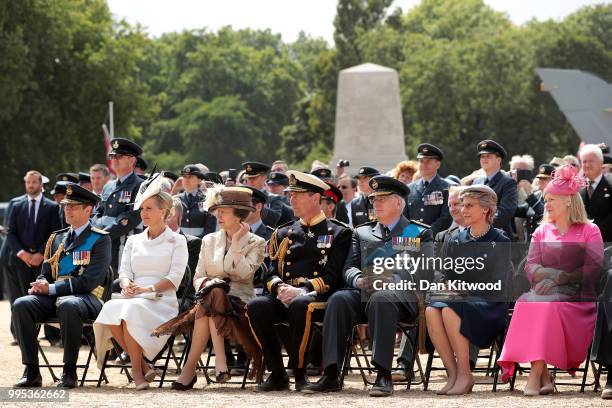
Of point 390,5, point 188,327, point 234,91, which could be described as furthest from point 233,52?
point 188,327

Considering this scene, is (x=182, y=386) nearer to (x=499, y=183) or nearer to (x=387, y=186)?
(x=387, y=186)

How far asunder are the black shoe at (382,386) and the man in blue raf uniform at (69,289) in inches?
95.8

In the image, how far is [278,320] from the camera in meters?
9.80

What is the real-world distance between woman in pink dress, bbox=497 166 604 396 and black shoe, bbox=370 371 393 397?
2.80 ft

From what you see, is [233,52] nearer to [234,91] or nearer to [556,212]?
[234,91]

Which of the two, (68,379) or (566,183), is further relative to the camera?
(68,379)

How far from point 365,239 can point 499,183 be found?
2.97 meters

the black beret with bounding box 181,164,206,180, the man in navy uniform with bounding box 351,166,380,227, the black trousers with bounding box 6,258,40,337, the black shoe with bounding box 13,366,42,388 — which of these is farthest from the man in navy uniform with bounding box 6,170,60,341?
the black shoe with bounding box 13,366,42,388

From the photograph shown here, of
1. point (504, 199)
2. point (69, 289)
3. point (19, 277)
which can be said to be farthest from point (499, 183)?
point (19, 277)

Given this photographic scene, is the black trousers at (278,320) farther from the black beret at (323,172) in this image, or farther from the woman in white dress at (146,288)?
the black beret at (323,172)

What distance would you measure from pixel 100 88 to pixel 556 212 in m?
36.6

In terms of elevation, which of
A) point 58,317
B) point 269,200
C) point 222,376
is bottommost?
point 222,376

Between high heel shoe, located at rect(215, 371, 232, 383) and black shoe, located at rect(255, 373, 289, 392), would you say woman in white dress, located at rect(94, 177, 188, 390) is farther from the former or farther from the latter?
black shoe, located at rect(255, 373, 289, 392)

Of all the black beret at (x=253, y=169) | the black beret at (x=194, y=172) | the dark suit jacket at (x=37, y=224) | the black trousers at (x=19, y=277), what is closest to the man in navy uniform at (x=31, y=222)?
the dark suit jacket at (x=37, y=224)
